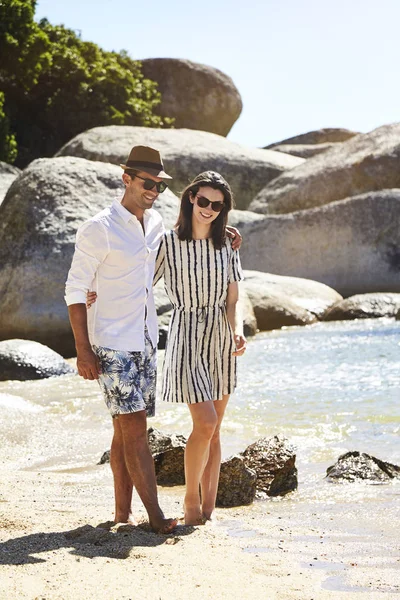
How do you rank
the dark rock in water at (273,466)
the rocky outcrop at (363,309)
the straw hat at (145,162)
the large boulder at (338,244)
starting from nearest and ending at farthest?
the straw hat at (145,162) < the dark rock in water at (273,466) < the rocky outcrop at (363,309) < the large boulder at (338,244)

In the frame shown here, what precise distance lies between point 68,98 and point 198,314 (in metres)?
28.2

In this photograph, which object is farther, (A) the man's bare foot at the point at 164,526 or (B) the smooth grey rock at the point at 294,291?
(B) the smooth grey rock at the point at 294,291

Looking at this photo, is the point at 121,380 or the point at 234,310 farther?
the point at 234,310

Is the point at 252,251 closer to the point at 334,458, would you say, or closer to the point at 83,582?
the point at 334,458

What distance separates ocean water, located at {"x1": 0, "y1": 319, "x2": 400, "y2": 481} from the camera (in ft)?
24.2

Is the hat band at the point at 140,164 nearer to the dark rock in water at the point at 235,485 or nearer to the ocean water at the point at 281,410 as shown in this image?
the dark rock in water at the point at 235,485

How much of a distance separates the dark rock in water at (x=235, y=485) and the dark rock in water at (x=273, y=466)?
0.20m

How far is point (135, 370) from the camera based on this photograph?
4.37 metres

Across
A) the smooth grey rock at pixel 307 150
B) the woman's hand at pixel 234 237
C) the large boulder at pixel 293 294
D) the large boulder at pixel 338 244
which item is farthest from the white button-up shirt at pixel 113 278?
the smooth grey rock at pixel 307 150

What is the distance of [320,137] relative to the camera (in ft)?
145

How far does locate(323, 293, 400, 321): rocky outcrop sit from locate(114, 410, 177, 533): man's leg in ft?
46.4

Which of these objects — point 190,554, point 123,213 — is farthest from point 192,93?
point 190,554

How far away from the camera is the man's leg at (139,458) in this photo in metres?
4.36

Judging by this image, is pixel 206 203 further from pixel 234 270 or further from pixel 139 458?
pixel 139 458
